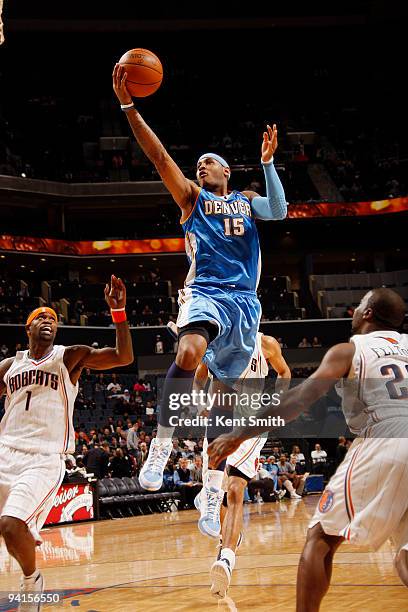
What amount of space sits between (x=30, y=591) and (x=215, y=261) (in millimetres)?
2800

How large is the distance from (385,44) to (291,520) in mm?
31973

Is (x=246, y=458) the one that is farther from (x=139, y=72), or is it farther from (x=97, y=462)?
(x=97, y=462)

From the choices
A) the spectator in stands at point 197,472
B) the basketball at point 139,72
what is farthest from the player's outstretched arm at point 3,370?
the spectator in stands at point 197,472

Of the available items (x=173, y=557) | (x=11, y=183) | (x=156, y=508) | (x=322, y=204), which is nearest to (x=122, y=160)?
(x=11, y=183)

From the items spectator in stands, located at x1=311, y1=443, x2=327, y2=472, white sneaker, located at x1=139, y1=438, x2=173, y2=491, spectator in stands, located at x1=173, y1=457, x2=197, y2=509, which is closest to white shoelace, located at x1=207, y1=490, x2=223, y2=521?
white sneaker, located at x1=139, y1=438, x2=173, y2=491

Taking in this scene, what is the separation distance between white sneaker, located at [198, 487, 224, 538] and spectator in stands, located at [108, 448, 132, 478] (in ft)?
37.4

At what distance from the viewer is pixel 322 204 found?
33250 millimetres

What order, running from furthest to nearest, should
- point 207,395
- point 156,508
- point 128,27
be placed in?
point 128,27 → point 156,508 → point 207,395

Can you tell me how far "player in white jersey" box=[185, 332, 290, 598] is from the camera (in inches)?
233

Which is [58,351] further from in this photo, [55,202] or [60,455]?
[55,202]

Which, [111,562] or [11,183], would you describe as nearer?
[111,562]

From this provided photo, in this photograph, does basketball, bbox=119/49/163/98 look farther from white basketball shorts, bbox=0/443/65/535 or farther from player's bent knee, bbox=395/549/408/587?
player's bent knee, bbox=395/549/408/587

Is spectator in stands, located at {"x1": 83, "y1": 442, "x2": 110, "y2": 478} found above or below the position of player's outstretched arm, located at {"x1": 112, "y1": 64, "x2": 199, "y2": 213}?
below

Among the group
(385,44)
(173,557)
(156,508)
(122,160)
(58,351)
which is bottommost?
(156,508)
